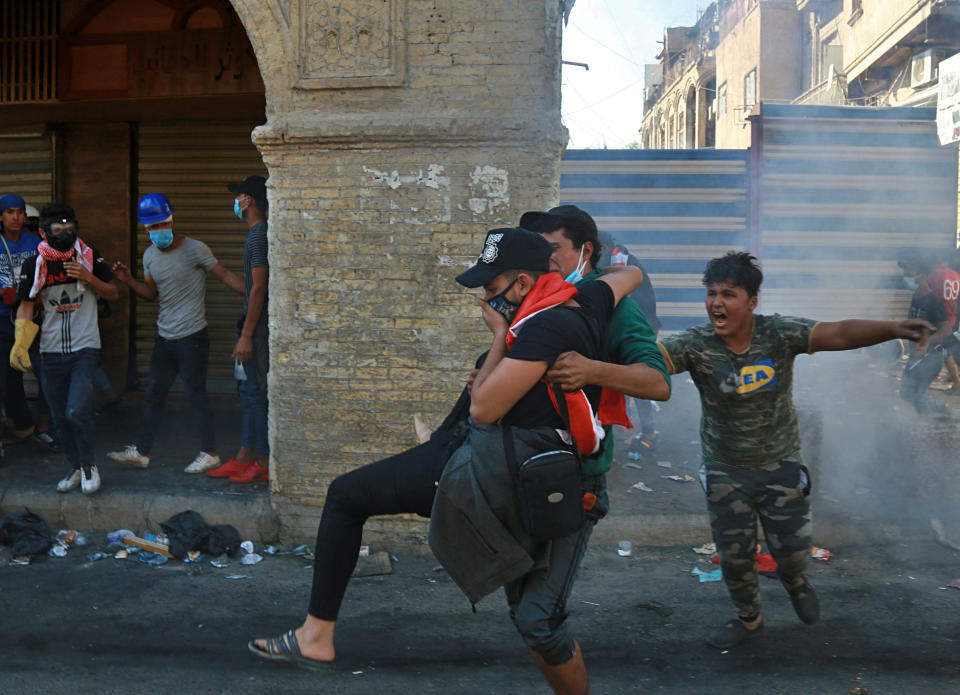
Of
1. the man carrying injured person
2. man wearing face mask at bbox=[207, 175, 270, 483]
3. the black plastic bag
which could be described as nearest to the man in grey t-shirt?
man wearing face mask at bbox=[207, 175, 270, 483]

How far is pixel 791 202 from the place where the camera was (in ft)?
37.6

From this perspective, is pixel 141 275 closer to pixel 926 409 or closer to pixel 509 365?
pixel 509 365

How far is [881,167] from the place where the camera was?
1171cm

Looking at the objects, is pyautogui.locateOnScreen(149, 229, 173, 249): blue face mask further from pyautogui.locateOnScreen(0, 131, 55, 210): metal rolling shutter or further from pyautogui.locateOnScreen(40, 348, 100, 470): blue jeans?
pyautogui.locateOnScreen(0, 131, 55, 210): metal rolling shutter

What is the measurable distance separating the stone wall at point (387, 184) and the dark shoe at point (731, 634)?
2136 millimetres

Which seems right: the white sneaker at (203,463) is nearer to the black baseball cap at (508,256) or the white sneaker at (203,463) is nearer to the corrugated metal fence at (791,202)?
the black baseball cap at (508,256)

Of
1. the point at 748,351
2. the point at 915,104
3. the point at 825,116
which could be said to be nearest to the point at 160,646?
the point at 748,351

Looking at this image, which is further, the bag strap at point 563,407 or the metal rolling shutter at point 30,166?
the metal rolling shutter at point 30,166

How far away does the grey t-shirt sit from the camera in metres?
6.39

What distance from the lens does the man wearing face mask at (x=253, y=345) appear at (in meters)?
6.10

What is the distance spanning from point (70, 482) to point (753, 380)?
4582mm

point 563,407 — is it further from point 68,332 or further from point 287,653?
point 68,332

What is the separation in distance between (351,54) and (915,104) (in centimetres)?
1765

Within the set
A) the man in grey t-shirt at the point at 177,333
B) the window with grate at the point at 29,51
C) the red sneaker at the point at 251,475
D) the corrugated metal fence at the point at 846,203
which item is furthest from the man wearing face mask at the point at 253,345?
the corrugated metal fence at the point at 846,203
